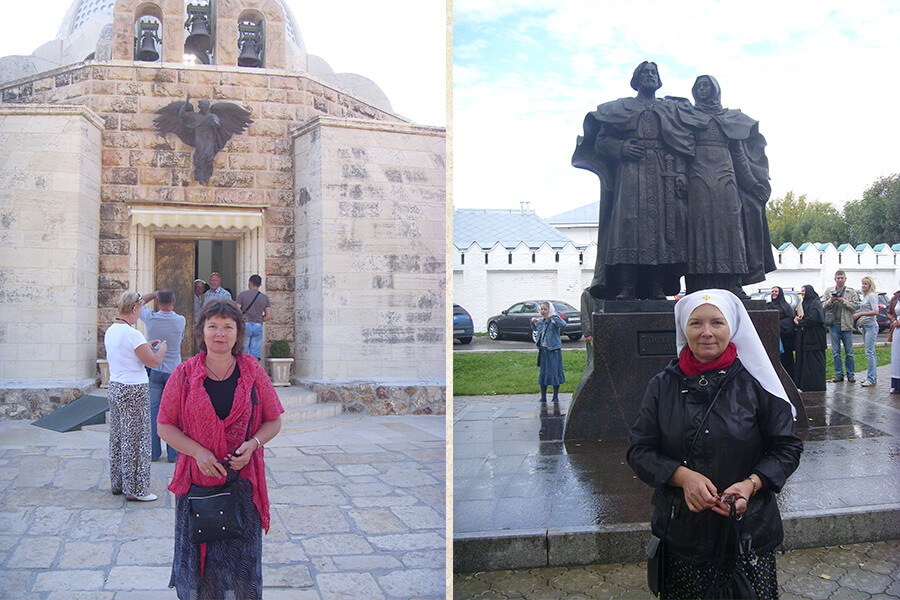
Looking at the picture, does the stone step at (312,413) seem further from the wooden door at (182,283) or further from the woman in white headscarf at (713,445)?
the woman in white headscarf at (713,445)

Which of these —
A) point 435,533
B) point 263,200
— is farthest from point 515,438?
point 263,200

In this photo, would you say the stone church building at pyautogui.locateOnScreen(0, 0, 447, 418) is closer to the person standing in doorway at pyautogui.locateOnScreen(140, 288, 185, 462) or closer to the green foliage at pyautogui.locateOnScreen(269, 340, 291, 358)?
the green foliage at pyautogui.locateOnScreen(269, 340, 291, 358)

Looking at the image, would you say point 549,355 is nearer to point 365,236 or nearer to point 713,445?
point 365,236

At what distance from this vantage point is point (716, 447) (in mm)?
1941

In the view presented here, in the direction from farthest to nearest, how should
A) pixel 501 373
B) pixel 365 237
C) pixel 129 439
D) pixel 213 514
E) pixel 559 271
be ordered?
pixel 559 271
pixel 501 373
pixel 365 237
pixel 129 439
pixel 213 514

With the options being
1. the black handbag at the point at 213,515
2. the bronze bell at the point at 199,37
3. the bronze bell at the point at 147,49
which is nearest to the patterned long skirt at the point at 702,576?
the black handbag at the point at 213,515

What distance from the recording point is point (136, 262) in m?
6.64

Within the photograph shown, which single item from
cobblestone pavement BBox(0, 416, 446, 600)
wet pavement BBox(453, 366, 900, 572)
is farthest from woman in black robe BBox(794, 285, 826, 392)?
cobblestone pavement BBox(0, 416, 446, 600)

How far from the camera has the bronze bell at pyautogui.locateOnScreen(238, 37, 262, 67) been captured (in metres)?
7.17

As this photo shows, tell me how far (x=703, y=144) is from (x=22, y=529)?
186 inches

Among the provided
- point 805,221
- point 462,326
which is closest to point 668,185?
point 805,221

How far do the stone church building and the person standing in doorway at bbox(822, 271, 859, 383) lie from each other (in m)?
3.66

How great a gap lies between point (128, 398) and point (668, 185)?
3908mm

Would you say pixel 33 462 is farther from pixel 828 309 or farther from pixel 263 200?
pixel 828 309
